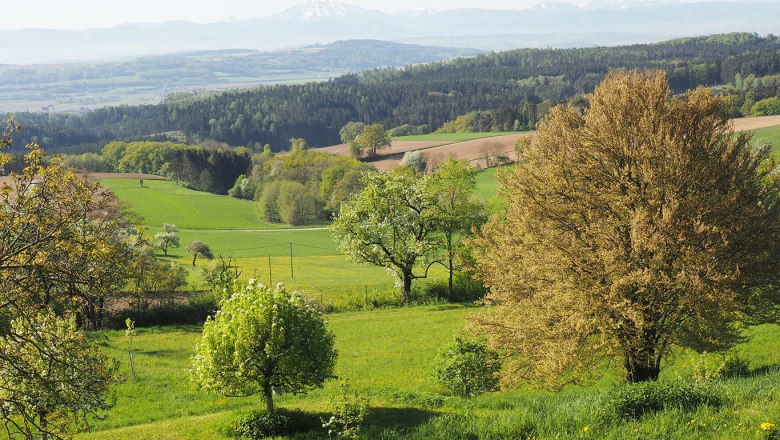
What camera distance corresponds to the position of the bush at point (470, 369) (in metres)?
25.2

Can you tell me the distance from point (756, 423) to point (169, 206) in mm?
128123

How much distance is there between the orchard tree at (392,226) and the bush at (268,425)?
32.8 metres

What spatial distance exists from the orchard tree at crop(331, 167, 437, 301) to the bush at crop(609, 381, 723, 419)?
1459 inches

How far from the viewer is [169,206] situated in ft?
423

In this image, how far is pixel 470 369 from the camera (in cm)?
2542

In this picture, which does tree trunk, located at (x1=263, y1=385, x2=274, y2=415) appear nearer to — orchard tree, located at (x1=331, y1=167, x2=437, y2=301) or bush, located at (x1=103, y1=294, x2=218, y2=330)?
bush, located at (x1=103, y1=294, x2=218, y2=330)

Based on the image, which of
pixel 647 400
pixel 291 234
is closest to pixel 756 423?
pixel 647 400

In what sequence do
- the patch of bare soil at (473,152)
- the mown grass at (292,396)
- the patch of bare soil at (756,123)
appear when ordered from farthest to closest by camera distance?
the patch of bare soil at (473,152) → the patch of bare soil at (756,123) → the mown grass at (292,396)

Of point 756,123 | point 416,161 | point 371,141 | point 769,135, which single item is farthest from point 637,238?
point 371,141

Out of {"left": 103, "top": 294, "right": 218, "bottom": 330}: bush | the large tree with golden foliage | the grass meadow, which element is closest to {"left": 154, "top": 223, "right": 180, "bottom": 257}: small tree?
the grass meadow

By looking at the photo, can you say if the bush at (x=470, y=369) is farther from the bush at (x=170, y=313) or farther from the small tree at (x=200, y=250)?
the small tree at (x=200, y=250)

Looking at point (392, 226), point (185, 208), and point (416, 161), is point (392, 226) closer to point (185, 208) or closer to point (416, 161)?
point (185, 208)

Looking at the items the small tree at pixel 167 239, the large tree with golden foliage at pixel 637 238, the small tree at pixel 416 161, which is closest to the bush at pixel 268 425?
the large tree with golden foliage at pixel 637 238

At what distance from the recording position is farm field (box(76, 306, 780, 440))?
521 inches
